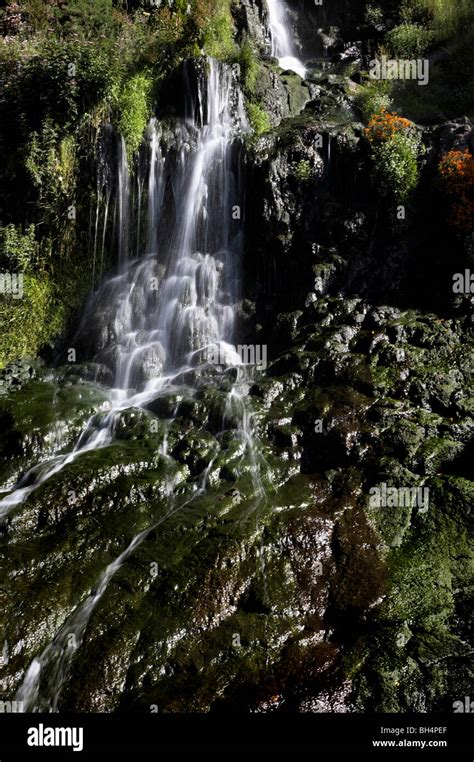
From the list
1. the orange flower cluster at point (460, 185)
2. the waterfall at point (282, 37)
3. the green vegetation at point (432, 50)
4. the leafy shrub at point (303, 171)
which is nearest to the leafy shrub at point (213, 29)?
the waterfall at point (282, 37)

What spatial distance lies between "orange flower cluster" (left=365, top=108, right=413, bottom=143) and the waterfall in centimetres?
694

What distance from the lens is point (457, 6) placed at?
17328 mm

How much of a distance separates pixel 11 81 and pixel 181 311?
759cm

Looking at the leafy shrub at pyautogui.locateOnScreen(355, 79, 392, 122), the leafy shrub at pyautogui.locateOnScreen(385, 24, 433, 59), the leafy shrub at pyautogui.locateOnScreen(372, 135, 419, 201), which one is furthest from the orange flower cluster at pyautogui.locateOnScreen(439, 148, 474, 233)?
the leafy shrub at pyautogui.locateOnScreen(385, 24, 433, 59)

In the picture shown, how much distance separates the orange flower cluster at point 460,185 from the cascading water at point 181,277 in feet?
14.1

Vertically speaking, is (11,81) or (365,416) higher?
(11,81)

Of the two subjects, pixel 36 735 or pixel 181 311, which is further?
pixel 181 311

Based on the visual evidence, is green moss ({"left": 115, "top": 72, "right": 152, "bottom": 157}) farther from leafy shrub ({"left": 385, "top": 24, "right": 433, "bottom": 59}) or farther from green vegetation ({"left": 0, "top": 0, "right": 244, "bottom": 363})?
leafy shrub ({"left": 385, "top": 24, "right": 433, "bottom": 59})

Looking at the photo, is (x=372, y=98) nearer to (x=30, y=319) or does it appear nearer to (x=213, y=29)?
(x=213, y=29)

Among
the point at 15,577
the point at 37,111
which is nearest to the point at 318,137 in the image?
the point at 37,111

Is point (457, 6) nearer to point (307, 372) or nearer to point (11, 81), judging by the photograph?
point (11, 81)

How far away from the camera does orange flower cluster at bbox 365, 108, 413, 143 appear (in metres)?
11.1

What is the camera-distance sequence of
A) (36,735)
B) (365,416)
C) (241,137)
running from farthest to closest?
(241,137) → (365,416) → (36,735)

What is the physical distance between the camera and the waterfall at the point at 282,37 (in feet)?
56.6
